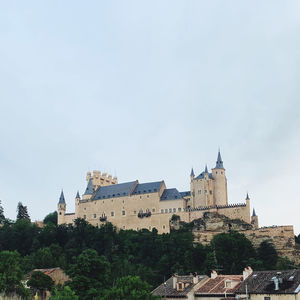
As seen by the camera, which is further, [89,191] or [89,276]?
[89,191]

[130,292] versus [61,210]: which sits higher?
[61,210]

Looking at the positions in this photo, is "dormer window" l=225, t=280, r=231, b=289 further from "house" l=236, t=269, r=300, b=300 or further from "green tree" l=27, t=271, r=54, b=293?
"green tree" l=27, t=271, r=54, b=293

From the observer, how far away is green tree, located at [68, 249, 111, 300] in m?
57.8

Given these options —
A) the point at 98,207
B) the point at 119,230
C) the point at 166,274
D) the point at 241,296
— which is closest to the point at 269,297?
the point at 241,296

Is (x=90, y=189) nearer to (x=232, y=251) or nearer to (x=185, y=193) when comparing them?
(x=185, y=193)

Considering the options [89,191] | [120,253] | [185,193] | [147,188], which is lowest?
[120,253]

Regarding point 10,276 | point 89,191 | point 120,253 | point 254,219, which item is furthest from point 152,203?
point 10,276

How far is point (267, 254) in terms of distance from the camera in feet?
319

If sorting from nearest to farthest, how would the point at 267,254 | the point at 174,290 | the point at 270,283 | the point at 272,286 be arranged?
1. the point at 272,286
2. the point at 270,283
3. the point at 174,290
4. the point at 267,254

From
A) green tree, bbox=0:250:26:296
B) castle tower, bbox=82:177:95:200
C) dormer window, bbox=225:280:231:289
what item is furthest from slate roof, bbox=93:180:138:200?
dormer window, bbox=225:280:231:289

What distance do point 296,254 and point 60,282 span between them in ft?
152

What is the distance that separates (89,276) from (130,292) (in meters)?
12.1

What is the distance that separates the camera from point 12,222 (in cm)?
13088

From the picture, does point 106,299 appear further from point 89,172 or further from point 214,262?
point 89,172
